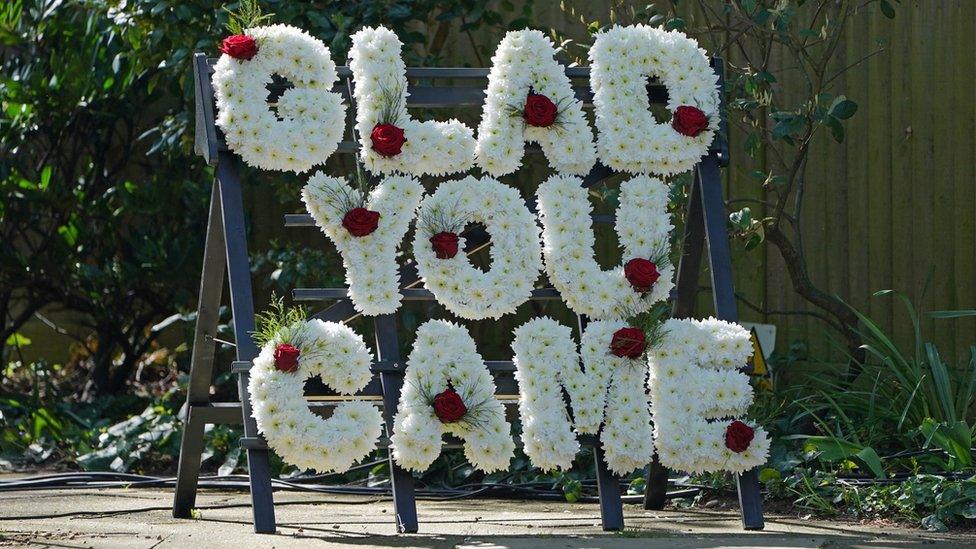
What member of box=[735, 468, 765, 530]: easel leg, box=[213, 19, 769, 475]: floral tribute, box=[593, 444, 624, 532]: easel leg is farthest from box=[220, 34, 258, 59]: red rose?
box=[735, 468, 765, 530]: easel leg

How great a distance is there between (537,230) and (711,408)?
756 mm

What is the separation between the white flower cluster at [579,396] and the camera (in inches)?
141

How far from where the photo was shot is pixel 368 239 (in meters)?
3.63

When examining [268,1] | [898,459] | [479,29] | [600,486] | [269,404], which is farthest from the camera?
[479,29]

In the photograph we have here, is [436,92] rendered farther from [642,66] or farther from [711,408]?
[711,408]

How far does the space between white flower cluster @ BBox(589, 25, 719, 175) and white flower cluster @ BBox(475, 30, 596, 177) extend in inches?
3.3

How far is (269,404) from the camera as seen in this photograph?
11.1 ft

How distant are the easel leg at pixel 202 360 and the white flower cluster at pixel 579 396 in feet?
3.23

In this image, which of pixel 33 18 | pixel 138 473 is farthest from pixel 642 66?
pixel 33 18

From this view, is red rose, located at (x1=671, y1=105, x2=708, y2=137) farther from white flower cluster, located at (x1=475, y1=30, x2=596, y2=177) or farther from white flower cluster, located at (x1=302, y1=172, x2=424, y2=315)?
white flower cluster, located at (x1=302, y1=172, x2=424, y2=315)

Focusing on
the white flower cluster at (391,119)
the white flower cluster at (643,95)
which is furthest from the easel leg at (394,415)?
the white flower cluster at (643,95)

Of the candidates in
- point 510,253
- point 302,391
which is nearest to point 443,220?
point 510,253

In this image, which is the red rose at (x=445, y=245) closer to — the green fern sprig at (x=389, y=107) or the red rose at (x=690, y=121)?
the green fern sprig at (x=389, y=107)

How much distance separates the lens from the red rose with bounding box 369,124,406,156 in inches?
143
